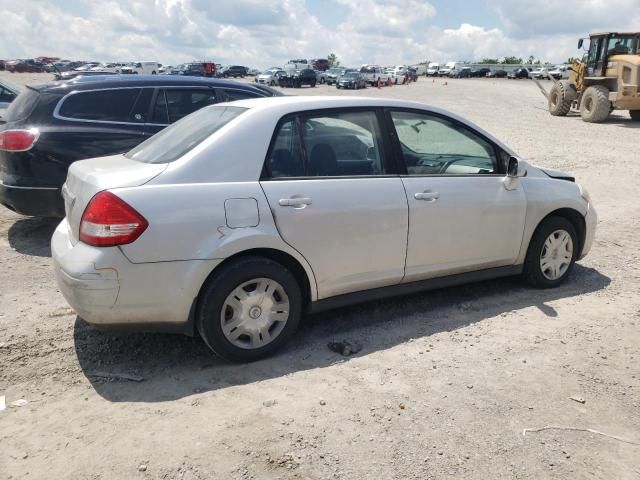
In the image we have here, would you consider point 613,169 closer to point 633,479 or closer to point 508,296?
point 508,296

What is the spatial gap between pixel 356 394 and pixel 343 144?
1.76 meters

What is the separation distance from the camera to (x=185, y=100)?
673 cm

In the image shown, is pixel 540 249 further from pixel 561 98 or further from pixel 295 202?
pixel 561 98

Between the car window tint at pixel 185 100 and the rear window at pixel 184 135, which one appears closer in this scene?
the rear window at pixel 184 135

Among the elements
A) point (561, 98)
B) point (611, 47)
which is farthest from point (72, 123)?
point (561, 98)

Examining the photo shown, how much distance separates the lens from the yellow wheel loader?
1816cm

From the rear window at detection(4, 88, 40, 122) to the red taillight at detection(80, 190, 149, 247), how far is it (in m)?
3.36

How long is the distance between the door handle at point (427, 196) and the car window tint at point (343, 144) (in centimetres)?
31

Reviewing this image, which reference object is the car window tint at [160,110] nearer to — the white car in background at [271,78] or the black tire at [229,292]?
the black tire at [229,292]

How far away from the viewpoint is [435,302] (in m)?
4.82

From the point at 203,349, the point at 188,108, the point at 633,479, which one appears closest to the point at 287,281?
the point at 203,349

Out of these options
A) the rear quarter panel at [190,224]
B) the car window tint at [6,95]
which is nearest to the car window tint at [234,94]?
the rear quarter panel at [190,224]

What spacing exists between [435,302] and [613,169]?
26.7 ft

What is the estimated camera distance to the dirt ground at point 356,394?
2779mm
